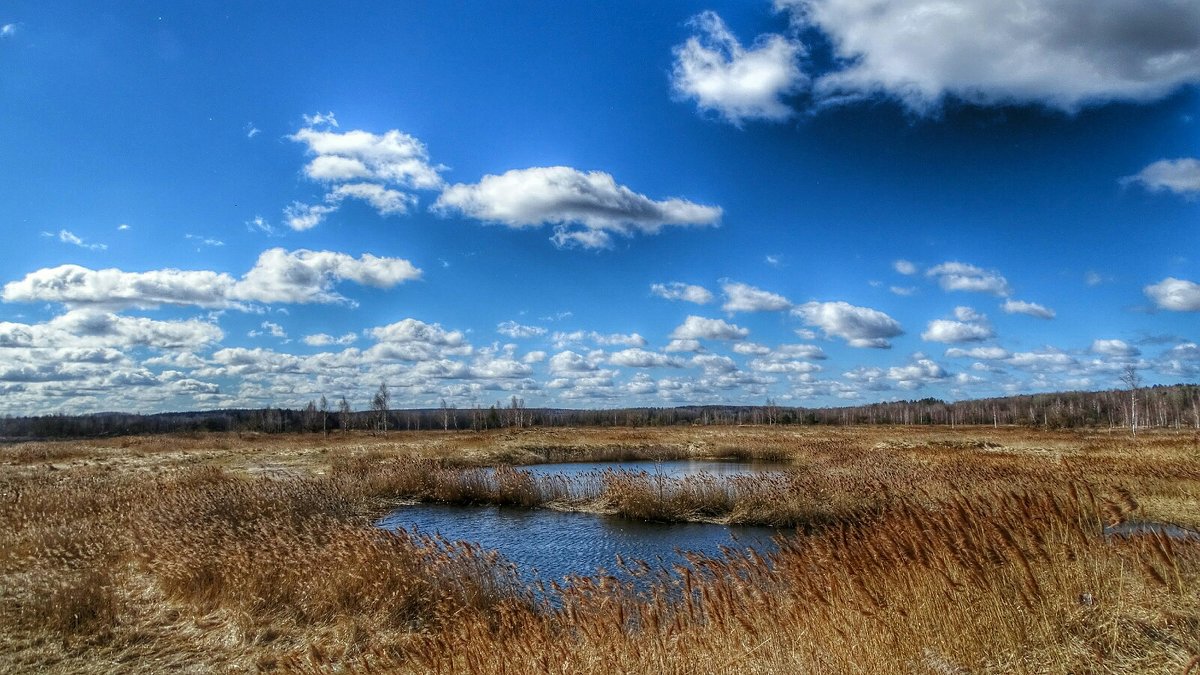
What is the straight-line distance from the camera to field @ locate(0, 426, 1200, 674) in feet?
14.5

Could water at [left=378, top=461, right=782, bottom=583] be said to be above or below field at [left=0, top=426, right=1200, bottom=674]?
below

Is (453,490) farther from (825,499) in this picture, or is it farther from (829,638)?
(829,638)

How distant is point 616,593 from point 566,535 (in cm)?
1082

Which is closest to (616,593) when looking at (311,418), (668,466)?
(668,466)

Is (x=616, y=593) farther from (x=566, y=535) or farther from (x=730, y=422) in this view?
(x=730, y=422)

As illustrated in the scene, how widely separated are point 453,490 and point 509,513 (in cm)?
356

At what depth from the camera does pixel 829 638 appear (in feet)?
15.9

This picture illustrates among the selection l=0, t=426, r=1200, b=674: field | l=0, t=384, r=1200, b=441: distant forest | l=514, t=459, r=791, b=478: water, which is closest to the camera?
l=0, t=426, r=1200, b=674: field

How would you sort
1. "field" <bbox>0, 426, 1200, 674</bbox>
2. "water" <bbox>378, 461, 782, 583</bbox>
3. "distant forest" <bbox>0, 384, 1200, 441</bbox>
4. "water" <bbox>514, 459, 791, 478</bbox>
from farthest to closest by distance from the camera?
1. "distant forest" <bbox>0, 384, 1200, 441</bbox>
2. "water" <bbox>514, 459, 791, 478</bbox>
3. "water" <bbox>378, 461, 782, 583</bbox>
4. "field" <bbox>0, 426, 1200, 674</bbox>

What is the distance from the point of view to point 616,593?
21.9 ft

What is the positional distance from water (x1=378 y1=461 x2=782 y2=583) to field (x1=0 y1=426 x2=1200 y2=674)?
7.48 ft

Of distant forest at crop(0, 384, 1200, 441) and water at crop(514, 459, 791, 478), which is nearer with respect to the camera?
water at crop(514, 459, 791, 478)

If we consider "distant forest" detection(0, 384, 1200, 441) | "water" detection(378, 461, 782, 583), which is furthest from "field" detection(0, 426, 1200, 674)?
"distant forest" detection(0, 384, 1200, 441)

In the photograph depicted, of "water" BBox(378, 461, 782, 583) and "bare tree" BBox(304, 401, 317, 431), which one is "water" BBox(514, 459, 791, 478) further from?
"bare tree" BBox(304, 401, 317, 431)
